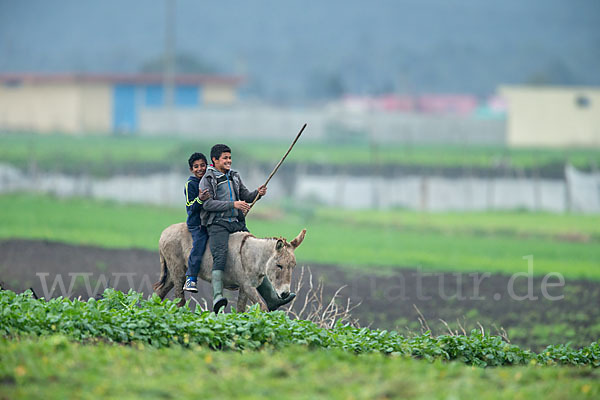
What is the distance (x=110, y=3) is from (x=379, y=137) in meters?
141

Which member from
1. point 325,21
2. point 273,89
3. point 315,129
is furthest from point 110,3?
point 315,129

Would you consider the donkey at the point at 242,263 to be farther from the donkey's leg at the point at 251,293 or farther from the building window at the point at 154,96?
the building window at the point at 154,96

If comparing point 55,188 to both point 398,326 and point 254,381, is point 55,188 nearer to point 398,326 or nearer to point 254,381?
point 398,326

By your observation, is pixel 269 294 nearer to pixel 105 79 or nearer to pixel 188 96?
pixel 105 79

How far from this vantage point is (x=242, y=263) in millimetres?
11555

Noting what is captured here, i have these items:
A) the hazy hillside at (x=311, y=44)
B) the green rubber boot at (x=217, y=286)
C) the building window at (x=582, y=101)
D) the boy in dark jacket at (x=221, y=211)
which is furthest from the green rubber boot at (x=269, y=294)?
the hazy hillside at (x=311, y=44)

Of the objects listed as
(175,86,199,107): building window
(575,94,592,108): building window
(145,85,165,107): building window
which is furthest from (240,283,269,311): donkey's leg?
(145,85,165,107): building window

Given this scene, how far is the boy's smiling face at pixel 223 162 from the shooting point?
11445 mm

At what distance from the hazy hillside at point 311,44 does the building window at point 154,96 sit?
121ft

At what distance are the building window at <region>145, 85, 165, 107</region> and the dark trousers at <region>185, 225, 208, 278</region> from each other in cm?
5898

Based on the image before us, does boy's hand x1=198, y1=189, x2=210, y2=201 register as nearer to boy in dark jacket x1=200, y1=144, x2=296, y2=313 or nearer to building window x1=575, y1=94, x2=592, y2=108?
boy in dark jacket x1=200, y1=144, x2=296, y2=313

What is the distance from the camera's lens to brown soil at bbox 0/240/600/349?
58.0ft

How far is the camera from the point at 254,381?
7.62m

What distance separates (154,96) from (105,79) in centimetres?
555
